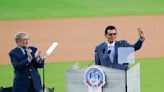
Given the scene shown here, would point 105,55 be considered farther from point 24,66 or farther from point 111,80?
point 24,66

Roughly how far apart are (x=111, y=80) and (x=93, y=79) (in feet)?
1.07

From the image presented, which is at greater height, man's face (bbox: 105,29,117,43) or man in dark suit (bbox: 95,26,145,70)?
man's face (bbox: 105,29,117,43)

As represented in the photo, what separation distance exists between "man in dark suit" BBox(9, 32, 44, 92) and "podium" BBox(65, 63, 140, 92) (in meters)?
1.06

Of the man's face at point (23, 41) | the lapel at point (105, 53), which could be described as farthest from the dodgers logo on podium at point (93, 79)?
the man's face at point (23, 41)

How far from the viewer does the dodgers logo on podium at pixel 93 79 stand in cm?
979

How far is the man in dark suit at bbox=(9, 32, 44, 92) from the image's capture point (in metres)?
10.9

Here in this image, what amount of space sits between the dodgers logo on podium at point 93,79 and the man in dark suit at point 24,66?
1.27 m

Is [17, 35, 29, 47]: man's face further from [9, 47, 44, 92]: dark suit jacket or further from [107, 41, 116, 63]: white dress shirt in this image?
[107, 41, 116, 63]: white dress shirt

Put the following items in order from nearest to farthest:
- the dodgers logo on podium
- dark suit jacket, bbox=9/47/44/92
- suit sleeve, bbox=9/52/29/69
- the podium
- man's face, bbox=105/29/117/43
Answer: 1. the podium
2. the dodgers logo on podium
3. suit sleeve, bbox=9/52/29/69
4. dark suit jacket, bbox=9/47/44/92
5. man's face, bbox=105/29/117/43

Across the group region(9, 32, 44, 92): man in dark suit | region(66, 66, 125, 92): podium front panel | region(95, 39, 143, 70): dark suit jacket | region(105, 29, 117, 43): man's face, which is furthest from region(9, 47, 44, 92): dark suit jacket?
region(105, 29, 117, 43): man's face


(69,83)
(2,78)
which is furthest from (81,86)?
(2,78)

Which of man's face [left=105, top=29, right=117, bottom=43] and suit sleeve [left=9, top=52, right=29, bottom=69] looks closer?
suit sleeve [left=9, top=52, right=29, bottom=69]

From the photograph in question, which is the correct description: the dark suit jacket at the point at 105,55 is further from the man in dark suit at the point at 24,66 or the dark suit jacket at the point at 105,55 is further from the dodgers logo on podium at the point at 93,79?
the man in dark suit at the point at 24,66

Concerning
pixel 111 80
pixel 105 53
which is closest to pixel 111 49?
pixel 105 53
